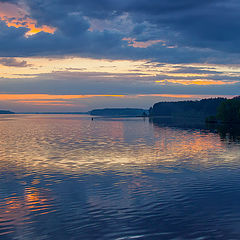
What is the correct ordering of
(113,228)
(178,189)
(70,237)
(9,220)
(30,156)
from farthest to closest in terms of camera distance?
(30,156)
(178,189)
(9,220)
(113,228)
(70,237)

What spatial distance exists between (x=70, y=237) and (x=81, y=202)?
6.74m

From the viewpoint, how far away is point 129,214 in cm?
2244

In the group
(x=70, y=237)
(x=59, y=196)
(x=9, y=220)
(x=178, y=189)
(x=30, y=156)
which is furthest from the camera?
(x=30, y=156)

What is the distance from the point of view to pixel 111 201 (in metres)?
25.6

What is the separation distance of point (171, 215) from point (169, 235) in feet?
11.3

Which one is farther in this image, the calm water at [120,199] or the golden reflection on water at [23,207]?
the golden reflection on water at [23,207]

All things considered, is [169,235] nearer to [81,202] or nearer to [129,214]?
[129,214]

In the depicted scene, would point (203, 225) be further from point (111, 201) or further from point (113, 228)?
point (111, 201)

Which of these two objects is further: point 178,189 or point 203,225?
point 178,189

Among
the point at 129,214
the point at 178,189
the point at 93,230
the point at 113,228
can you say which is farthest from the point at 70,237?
the point at 178,189

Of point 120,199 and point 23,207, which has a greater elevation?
point 23,207

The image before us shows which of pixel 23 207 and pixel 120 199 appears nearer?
pixel 23 207

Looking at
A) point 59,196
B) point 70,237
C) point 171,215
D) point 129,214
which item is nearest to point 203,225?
point 171,215

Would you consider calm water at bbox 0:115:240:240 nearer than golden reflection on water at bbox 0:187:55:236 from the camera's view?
Yes
